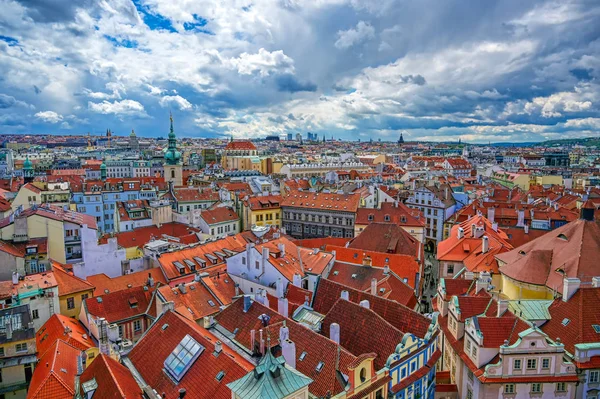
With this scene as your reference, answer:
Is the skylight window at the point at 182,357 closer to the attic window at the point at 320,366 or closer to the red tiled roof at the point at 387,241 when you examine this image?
the attic window at the point at 320,366

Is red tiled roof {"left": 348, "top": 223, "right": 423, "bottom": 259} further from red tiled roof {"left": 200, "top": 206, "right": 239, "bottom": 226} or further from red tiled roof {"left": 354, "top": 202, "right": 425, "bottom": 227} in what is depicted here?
red tiled roof {"left": 200, "top": 206, "right": 239, "bottom": 226}

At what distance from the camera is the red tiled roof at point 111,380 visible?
81.1 ft

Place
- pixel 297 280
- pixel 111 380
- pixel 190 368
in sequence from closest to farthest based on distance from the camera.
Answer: pixel 111 380
pixel 190 368
pixel 297 280

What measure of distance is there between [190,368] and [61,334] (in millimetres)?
18244

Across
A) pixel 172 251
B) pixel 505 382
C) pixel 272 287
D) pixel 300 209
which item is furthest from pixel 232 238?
pixel 505 382

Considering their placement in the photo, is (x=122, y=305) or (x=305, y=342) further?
(x=122, y=305)

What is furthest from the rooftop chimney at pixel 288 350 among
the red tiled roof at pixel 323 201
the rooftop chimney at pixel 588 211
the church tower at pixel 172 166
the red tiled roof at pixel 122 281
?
the church tower at pixel 172 166

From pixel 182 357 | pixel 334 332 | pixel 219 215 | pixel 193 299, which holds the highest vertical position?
pixel 219 215

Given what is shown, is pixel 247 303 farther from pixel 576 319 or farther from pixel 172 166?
pixel 172 166

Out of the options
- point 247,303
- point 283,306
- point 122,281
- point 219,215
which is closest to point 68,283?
point 122,281

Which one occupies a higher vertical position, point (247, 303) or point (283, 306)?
point (247, 303)

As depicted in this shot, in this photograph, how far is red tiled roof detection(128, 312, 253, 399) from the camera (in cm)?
2566

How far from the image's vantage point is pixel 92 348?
35812 millimetres

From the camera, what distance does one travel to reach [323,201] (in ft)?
290
